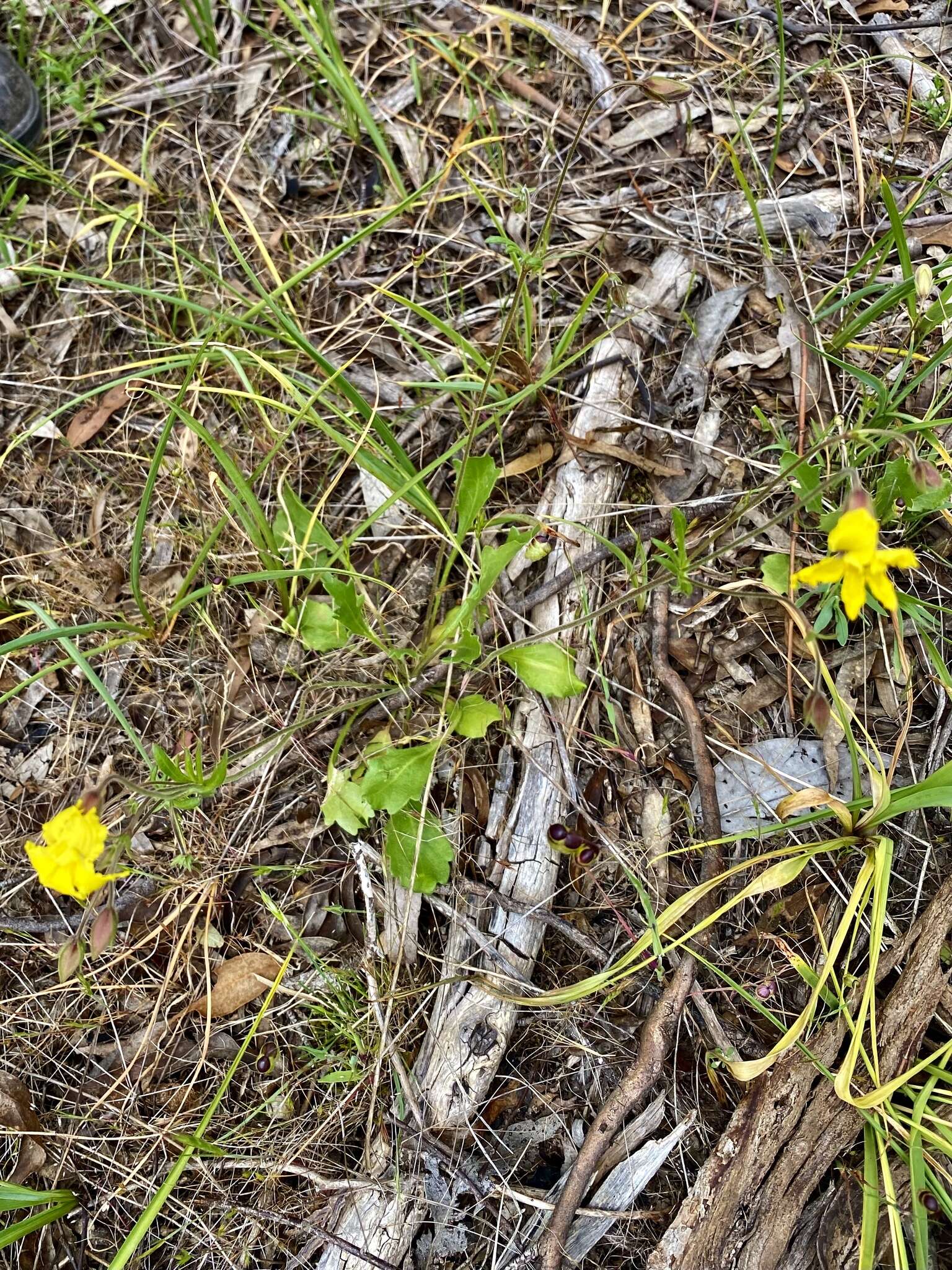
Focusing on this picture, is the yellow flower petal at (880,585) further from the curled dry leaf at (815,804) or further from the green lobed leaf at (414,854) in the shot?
the green lobed leaf at (414,854)

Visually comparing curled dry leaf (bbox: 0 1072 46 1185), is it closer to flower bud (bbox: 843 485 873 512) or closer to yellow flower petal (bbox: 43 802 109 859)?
yellow flower petal (bbox: 43 802 109 859)

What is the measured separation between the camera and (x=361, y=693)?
227cm

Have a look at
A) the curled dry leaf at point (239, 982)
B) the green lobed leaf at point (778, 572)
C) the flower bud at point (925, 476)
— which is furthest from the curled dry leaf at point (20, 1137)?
the flower bud at point (925, 476)

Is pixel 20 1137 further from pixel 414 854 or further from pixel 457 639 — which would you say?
pixel 457 639

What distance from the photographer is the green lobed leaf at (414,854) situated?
2.02 metres

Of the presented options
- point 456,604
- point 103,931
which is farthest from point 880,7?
point 103,931

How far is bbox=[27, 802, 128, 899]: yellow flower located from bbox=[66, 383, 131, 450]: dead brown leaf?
4.55 ft

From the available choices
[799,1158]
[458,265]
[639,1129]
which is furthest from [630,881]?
[458,265]

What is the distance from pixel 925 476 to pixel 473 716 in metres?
1.10

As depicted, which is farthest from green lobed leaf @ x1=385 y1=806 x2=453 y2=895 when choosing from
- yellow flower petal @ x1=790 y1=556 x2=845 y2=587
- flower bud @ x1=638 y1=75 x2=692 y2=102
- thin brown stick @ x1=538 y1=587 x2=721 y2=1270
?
flower bud @ x1=638 y1=75 x2=692 y2=102

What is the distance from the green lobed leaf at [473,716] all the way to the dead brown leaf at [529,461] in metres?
0.65

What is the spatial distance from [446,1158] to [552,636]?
1.25m

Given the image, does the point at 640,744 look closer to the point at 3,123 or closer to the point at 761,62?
the point at 761,62

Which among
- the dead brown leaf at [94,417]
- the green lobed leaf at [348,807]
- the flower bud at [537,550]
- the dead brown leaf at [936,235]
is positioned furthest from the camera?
the dead brown leaf at [94,417]
